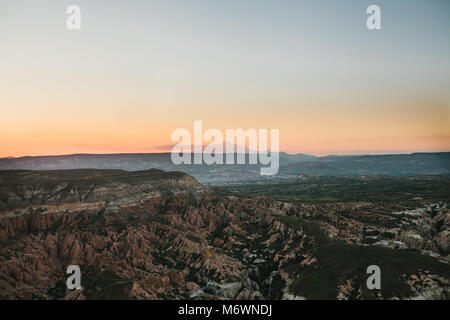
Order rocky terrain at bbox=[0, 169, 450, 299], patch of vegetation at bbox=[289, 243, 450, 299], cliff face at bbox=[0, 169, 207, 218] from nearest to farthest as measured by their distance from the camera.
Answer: patch of vegetation at bbox=[289, 243, 450, 299], rocky terrain at bbox=[0, 169, 450, 299], cliff face at bbox=[0, 169, 207, 218]

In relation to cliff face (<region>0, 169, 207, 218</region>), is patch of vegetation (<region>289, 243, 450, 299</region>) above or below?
below

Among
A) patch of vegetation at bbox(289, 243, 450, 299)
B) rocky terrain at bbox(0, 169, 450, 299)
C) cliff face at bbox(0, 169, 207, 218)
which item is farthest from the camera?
cliff face at bbox(0, 169, 207, 218)

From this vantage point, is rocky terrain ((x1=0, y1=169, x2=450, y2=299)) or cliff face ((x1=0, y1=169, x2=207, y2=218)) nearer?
rocky terrain ((x1=0, y1=169, x2=450, y2=299))

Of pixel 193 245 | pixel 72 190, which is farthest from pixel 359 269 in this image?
pixel 72 190

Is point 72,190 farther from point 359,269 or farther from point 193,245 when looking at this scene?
point 359,269

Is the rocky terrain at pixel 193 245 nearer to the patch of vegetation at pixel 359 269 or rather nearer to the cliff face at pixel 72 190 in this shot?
the patch of vegetation at pixel 359 269

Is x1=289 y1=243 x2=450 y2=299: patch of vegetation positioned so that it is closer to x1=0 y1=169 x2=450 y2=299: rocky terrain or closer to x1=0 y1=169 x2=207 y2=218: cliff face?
x1=0 y1=169 x2=450 y2=299: rocky terrain

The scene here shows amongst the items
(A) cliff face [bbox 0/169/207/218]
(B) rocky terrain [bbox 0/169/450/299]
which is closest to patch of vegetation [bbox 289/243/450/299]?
(B) rocky terrain [bbox 0/169/450/299]

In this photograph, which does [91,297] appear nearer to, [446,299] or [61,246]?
[61,246]
